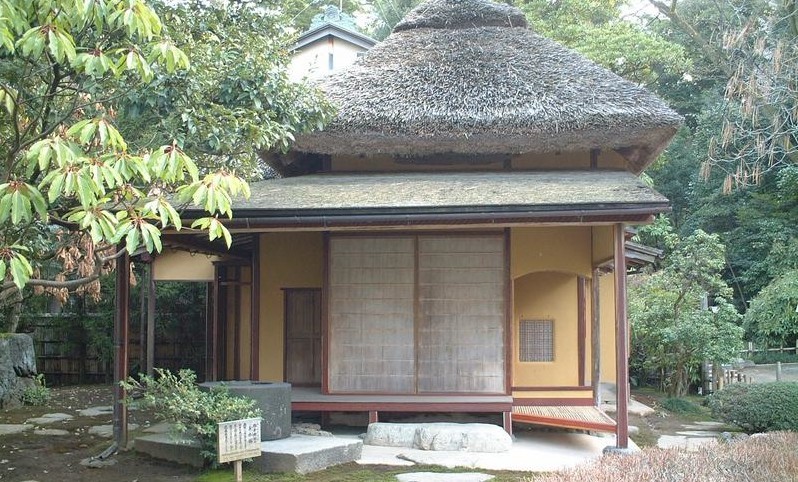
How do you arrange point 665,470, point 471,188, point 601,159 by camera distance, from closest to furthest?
point 665,470 < point 471,188 < point 601,159

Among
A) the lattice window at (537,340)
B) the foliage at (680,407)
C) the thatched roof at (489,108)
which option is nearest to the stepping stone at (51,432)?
the thatched roof at (489,108)

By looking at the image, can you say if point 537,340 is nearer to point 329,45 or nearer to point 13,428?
point 13,428

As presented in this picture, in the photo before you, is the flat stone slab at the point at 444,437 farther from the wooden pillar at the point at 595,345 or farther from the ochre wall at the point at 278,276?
the wooden pillar at the point at 595,345

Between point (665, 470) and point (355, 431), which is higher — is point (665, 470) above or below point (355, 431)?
above

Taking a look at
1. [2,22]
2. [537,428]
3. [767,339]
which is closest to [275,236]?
[537,428]

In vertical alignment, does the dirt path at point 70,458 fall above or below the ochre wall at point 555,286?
below

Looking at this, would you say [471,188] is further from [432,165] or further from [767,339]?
[767,339]

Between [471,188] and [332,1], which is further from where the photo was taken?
[332,1]

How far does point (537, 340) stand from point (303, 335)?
11.1 feet

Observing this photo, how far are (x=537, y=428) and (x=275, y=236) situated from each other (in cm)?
451

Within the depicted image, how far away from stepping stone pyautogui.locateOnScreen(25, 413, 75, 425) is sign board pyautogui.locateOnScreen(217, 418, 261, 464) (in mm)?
5366

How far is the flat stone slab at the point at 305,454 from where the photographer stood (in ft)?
24.6

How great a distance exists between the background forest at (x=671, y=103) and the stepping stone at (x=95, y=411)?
2261mm

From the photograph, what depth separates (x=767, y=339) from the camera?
22.8 m
